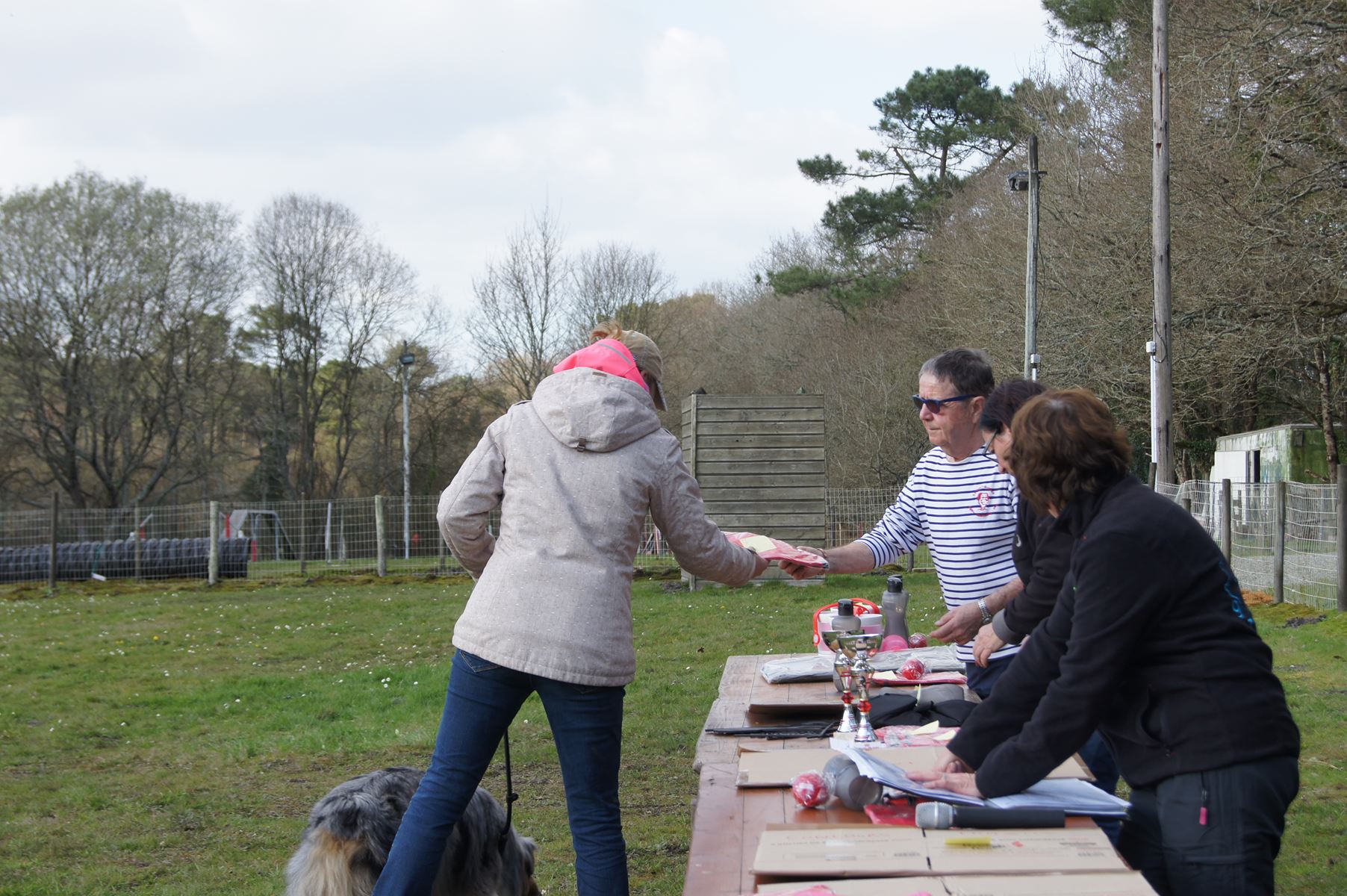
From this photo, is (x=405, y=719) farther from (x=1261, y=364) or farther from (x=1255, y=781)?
(x=1261, y=364)

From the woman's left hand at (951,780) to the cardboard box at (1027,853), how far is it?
16 centimetres

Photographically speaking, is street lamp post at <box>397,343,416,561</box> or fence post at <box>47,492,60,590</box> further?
street lamp post at <box>397,343,416,561</box>

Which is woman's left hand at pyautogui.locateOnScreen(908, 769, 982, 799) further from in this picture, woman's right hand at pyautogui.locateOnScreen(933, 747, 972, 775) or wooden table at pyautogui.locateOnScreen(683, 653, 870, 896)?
wooden table at pyautogui.locateOnScreen(683, 653, 870, 896)

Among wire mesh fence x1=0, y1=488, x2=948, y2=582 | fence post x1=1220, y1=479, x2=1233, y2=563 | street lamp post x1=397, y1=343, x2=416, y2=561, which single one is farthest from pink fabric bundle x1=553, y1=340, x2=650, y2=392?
street lamp post x1=397, y1=343, x2=416, y2=561

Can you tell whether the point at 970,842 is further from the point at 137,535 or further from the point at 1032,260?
the point at 1032,260

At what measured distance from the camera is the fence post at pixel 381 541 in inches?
738

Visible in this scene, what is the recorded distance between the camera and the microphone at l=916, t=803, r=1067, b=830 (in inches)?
82.6

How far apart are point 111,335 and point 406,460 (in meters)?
8.81

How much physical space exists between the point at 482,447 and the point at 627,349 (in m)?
0.51

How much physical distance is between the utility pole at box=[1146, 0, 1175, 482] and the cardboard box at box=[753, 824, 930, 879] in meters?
14.1

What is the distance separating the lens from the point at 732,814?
232 centimetres

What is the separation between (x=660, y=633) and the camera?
38.0ft

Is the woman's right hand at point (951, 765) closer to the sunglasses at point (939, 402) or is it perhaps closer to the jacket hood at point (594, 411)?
the jacket hood at point (594, 411)

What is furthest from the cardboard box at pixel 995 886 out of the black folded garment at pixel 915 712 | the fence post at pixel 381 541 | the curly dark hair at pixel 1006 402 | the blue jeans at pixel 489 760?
the fence post at pixel 381 541
